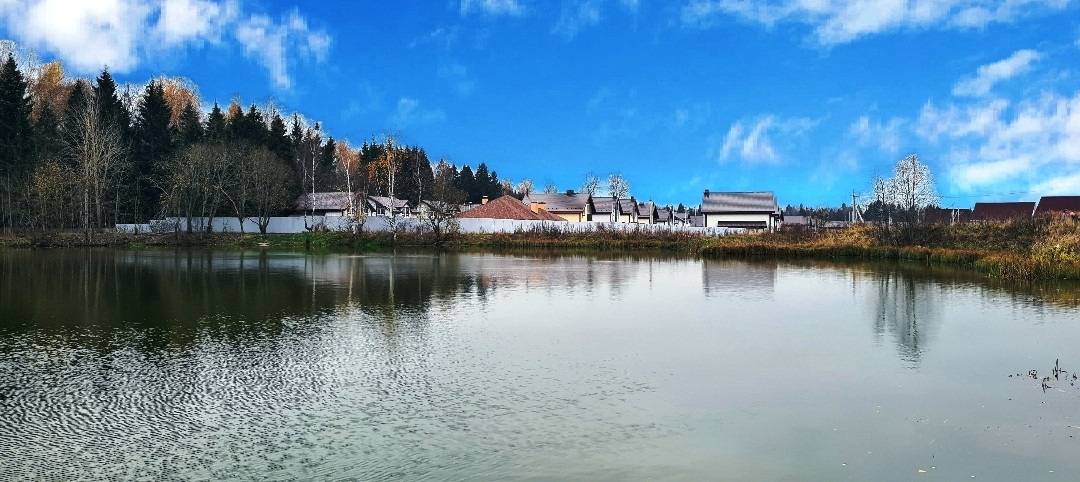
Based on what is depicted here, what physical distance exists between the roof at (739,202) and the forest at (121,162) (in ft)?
105

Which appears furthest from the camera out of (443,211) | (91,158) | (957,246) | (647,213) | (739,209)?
(647,213)

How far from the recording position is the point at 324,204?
2972 inches

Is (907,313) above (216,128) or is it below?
below

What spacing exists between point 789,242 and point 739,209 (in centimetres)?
3946

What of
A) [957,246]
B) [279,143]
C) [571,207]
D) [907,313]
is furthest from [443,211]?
[907,313]

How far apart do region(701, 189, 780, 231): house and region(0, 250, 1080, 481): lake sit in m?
65.0

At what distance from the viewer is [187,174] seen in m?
58.7

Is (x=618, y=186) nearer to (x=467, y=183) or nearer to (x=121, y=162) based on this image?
(x=467, y=183)

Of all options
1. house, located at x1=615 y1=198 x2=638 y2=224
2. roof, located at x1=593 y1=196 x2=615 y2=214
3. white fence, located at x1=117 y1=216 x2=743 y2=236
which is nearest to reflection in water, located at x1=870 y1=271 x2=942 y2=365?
white fence, located at x1=117 y1=216 x2=743 y2=236

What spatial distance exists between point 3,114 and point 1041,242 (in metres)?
70.5

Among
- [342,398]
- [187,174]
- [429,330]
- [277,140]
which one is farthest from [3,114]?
[342,398]

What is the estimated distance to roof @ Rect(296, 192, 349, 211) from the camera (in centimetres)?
7500

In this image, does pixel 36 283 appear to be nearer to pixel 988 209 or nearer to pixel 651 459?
pixel 651 459

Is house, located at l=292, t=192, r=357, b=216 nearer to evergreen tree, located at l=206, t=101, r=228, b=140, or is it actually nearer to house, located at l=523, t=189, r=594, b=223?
evergreen tree, located at l=206, t=101, r=228, b=140
